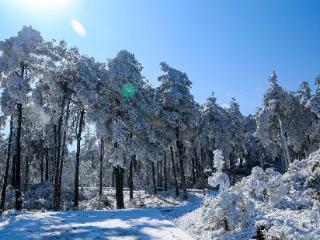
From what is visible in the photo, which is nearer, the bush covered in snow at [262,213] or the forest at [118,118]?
the bush covered in snow at [262,213]

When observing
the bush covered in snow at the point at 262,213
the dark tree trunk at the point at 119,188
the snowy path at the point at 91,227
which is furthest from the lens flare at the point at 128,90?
the bush covered in snow at the point at 262,213

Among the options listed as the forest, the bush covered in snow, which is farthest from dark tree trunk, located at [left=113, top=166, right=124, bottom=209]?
the bush covered in snow

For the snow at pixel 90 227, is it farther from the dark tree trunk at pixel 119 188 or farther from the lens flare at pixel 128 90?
the lens flare at pixel 128 90

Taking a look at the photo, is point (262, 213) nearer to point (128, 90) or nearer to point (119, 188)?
point (119, 188)

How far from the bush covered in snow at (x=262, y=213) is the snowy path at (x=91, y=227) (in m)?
1.10

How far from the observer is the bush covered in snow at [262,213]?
12141mm

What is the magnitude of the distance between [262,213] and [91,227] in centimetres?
664

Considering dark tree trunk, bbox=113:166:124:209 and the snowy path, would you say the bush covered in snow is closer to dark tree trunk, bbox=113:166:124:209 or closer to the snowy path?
the snowy path

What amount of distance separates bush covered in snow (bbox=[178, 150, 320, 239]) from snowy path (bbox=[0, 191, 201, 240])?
110 cm

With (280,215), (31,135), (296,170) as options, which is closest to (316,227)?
(280,215)

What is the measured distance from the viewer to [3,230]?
1648 cm

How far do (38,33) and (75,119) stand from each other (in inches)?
338

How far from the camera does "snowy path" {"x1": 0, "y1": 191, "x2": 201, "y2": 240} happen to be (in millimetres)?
15016

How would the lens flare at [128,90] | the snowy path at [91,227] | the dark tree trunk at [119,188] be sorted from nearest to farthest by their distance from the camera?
the snowy path at [91,227]
the dark tree trunk at [119,188]
the lens flare at [128,90]
